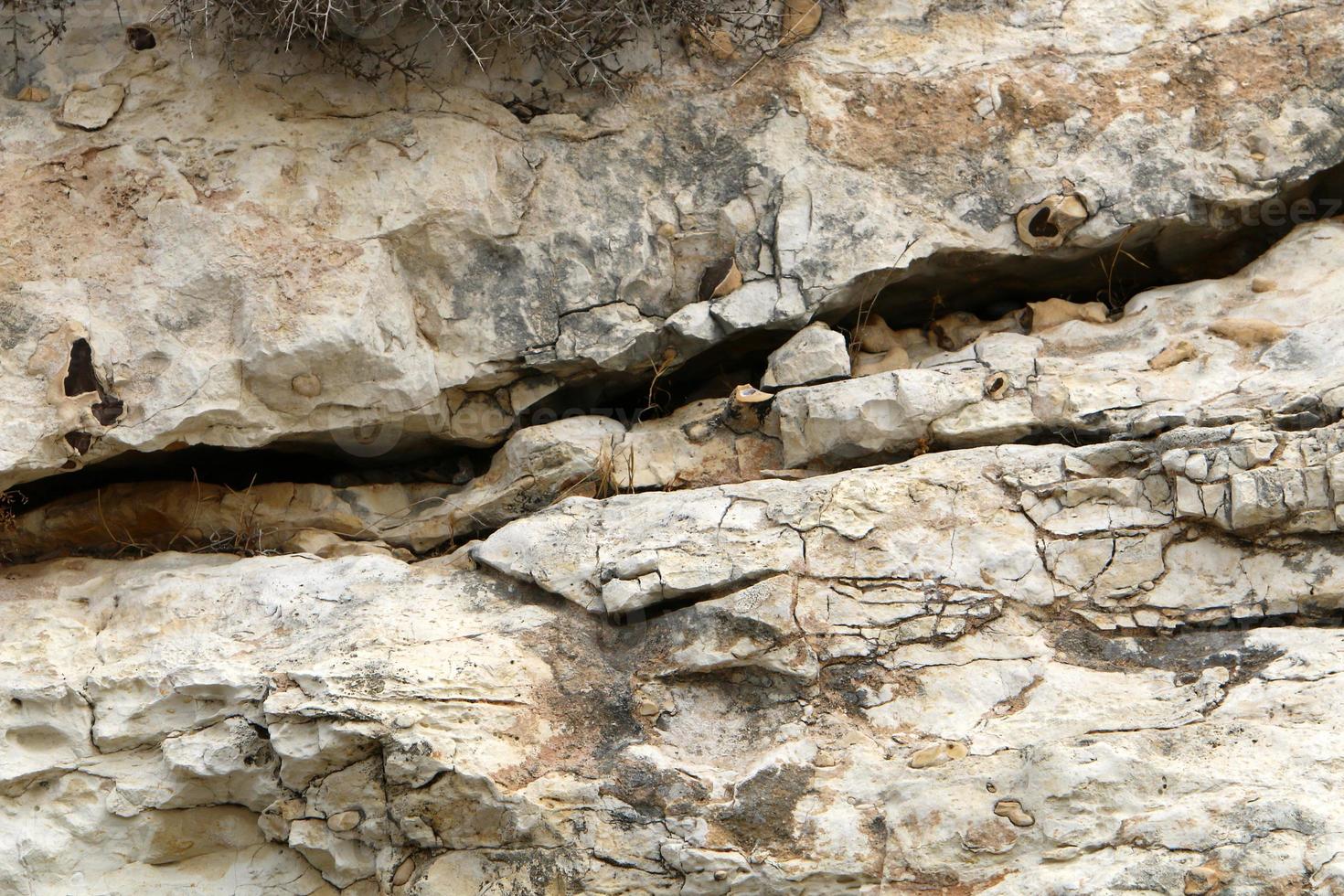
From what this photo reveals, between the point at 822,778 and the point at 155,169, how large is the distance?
230 centimetres

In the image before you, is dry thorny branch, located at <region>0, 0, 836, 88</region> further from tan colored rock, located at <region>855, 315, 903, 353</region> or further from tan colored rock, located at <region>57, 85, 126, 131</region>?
tan colored rock, located at <region>855, 315, 903, 353</region>

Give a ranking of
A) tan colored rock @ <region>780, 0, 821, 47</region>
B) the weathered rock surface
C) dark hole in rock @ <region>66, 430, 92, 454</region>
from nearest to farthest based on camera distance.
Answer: dark hole in rock @ <region>66, 430, 92, 454</region>, the weathered rock surface, tan colored rock @ <region>780, 0, 821, 47</region>

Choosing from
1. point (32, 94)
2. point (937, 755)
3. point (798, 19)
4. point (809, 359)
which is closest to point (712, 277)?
point (809, 359)

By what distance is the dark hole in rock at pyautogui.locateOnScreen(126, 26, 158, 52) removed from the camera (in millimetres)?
3697

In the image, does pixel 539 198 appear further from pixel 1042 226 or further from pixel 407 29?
pixel 1042 226

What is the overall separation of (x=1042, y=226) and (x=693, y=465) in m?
1.17

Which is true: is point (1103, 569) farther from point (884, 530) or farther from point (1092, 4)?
point (1092, 4)

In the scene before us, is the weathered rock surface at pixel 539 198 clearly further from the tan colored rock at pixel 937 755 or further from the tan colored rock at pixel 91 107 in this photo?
the tan colored rock at pixel 937 755

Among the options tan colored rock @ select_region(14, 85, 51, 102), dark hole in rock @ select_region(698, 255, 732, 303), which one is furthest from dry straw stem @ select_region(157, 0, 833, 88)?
dark hole in rock @ select_region(698, 255, 732, 303)

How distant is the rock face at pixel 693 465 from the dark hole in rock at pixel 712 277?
1cm

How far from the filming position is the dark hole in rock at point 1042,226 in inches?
148

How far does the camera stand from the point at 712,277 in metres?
3.74

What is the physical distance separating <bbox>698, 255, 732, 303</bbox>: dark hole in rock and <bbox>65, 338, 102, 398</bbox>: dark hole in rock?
1573 mm

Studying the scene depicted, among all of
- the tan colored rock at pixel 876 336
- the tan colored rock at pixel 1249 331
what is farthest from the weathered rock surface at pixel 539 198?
the tan colored rock at pixel 1249 331
